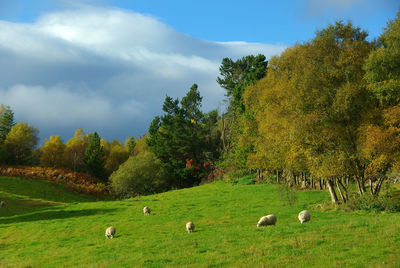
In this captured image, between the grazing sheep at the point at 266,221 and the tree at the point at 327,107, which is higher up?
the tree at the point at 327,107

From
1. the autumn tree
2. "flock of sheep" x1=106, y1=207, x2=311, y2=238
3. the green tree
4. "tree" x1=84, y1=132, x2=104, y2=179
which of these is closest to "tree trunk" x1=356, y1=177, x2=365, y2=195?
the autumn tree

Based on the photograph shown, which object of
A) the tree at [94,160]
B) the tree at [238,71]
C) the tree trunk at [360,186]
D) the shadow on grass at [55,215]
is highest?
the tree at [238,71]

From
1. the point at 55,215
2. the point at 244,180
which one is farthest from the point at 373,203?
the point at 244,180

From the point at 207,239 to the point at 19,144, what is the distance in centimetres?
8759

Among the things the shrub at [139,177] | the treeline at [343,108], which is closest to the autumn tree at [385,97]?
the treeline at [343,108]

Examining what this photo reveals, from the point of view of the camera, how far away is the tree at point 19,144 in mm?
91312

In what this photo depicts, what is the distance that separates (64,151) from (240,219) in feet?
301

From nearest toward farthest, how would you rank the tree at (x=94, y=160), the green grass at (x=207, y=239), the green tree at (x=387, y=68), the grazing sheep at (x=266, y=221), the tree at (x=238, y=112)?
the green grass at (x=207, y=239) → the grazing sheep at (x=266, y=221) → the green tree at (x=387, y=68) → the tree at (x=238, y=112) → the tree at (x=94, y=160)

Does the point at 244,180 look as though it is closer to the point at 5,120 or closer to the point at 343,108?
the point at 343,108

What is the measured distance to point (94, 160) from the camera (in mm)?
93312

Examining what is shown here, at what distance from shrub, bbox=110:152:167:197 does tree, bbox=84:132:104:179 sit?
17.6 meters

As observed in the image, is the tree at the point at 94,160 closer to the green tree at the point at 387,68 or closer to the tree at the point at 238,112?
the tree at the point at 238,112

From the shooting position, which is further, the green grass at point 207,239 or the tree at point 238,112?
the tree at point 238,112

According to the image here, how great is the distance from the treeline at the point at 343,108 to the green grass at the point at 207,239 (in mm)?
4506
